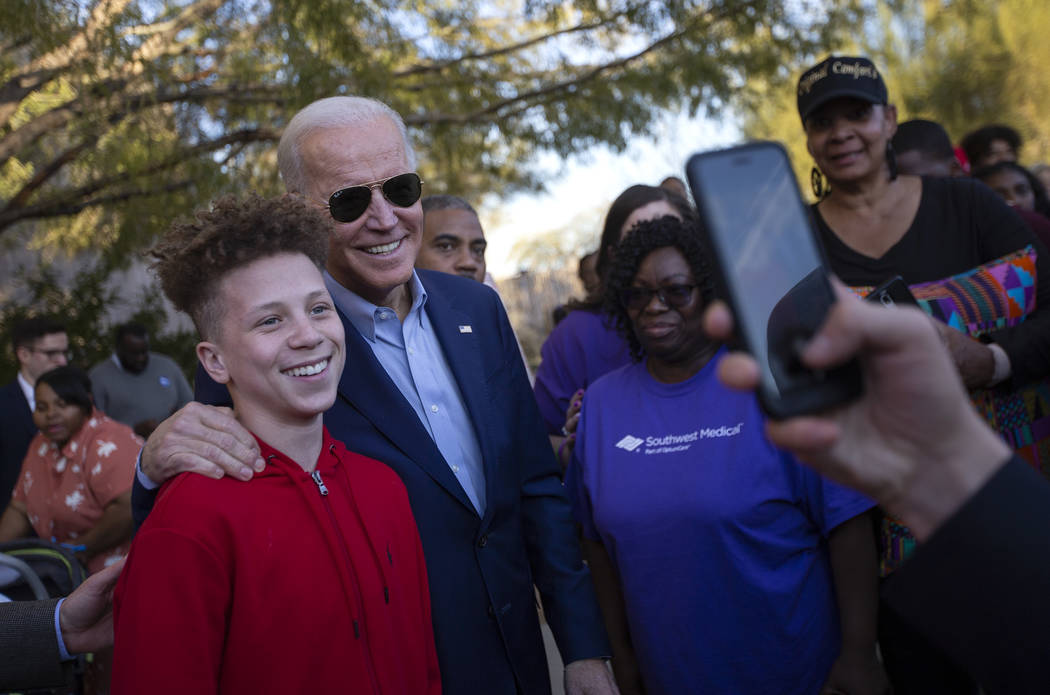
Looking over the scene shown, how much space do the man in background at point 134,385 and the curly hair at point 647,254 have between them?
5.76 meters

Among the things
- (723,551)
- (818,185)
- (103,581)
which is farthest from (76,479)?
(818,185)

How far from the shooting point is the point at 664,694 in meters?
2.59

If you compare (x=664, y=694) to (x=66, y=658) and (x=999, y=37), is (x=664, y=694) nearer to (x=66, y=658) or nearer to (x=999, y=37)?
(x=66, y=658)

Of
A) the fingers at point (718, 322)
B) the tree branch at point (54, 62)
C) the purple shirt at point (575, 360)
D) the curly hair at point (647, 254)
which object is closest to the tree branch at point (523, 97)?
the tree branch at point (54, 62)

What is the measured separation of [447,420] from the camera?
2486 mm

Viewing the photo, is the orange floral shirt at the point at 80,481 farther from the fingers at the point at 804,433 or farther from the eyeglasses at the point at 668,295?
the fingers at the point at 804,433

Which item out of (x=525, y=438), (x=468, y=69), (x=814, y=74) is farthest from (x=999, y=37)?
(x=525, y=438)

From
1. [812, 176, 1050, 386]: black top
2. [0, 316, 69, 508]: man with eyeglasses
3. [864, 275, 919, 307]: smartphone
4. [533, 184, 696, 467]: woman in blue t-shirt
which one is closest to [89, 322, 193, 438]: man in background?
[0, 316, 69, 508]: man with eyeglasses

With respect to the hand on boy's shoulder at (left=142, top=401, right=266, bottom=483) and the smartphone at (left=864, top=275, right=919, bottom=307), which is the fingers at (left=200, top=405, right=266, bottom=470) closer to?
the hand on boy's shoulder at (left=142, top=401, right=266, bottom=483)

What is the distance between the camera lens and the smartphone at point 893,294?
7.18 feet

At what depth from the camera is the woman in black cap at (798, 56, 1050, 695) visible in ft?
8.93

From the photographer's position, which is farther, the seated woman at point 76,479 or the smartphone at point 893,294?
the seated woman at point 76,479

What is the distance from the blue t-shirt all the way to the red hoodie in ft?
2.50

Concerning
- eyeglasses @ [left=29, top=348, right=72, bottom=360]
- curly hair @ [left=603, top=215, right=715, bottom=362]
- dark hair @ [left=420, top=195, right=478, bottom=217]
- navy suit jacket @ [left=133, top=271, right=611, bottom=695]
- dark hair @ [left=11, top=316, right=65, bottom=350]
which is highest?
dark hair @ [left=11, top=316, right=65, bottom=350]
